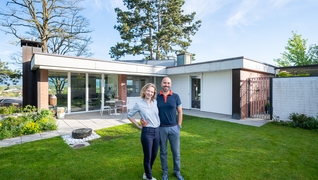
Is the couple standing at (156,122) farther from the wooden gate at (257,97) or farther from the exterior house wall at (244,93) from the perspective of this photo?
the wooden gate at (257,97)

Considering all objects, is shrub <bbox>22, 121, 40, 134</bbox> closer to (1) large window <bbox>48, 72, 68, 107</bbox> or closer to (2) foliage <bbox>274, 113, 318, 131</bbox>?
(1) large window <bbox>48, 72, 68, 107</bbox>

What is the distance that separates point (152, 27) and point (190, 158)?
57.4ft

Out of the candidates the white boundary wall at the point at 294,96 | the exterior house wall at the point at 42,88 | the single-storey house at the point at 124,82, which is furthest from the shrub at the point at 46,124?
the white boundary wall at the point at 294,96

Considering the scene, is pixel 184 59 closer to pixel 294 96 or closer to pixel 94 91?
pixel 94 91

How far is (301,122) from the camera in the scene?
610 cm

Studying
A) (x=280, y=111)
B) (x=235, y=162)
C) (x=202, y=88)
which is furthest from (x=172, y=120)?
(x=202, y=88)

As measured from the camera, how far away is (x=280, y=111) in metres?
7.07

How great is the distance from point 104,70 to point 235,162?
7.23 meters

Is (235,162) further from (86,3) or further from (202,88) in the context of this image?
(86,3)

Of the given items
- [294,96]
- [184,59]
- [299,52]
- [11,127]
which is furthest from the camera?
[299,52]

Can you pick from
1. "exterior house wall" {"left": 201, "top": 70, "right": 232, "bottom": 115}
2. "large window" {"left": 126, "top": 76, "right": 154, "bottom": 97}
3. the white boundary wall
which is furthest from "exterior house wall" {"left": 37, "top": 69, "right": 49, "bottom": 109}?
the white boundary wall

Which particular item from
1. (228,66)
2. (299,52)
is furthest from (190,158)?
(299,52)

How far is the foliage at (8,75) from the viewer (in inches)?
543

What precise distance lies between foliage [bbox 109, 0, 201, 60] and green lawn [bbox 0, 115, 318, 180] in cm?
1481
